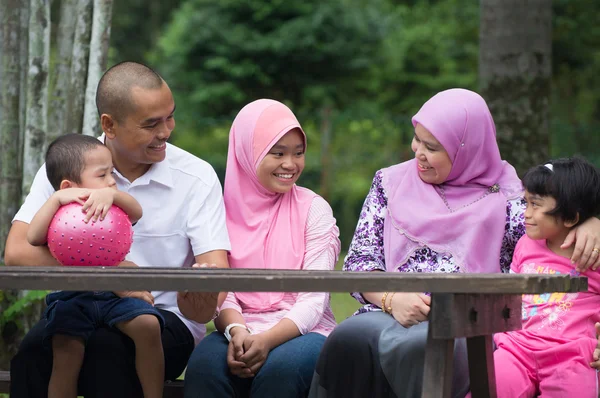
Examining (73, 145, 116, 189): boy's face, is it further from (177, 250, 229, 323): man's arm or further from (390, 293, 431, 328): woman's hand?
(390, 293, 431, 328): woman's hand

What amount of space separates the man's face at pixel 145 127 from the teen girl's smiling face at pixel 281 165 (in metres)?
0.42

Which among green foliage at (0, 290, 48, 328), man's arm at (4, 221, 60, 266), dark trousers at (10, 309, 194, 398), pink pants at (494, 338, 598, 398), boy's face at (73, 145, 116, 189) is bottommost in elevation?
green foliage at (0, 290, 48, 328)

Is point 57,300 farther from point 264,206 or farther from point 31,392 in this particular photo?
point 264,206

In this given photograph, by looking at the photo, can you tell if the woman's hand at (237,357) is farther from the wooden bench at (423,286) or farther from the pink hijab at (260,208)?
the wooden bench at (423,286)

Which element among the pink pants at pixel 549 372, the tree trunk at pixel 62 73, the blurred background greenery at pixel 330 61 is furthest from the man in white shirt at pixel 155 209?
the blurred background greenery at pixel 330 61

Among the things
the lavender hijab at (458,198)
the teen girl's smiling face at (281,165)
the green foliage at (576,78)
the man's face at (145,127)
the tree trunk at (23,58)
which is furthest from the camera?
the green foliage at (576,78)

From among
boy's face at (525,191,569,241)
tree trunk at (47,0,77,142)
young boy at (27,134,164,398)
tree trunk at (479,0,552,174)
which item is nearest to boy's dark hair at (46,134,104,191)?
young boy at (27,134,164,398)

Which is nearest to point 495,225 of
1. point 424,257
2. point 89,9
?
point 424,257

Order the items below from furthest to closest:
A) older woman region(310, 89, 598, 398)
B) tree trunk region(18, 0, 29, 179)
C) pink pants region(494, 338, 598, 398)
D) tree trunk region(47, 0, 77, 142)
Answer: tree trunk region(47, 0, 77, 142) → tree trunk region(18, 0, 29, 179) → older woman region(310, 89, 598, 398) → pink pants region(494, 338, 598, 398)

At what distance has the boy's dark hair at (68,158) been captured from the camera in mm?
3672

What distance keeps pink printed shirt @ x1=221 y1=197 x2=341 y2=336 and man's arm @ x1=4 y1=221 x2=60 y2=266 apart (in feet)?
2.38

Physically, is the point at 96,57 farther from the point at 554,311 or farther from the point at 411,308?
the point at 554,311

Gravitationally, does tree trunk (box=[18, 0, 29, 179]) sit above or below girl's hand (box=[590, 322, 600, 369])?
above

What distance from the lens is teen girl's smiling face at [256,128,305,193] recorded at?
4059mm
